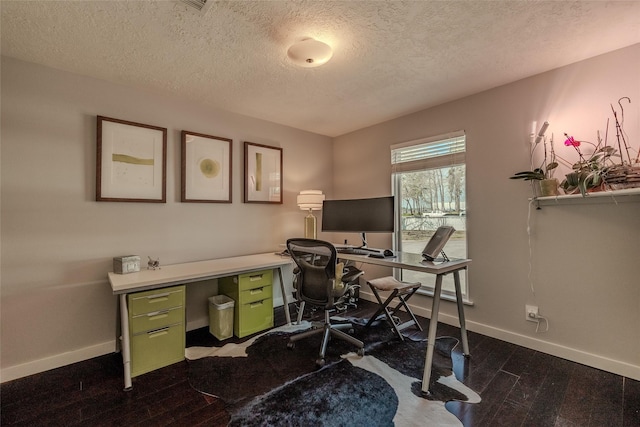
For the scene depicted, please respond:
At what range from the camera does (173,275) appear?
221cm

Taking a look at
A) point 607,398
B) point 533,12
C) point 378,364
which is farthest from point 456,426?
point 533,12

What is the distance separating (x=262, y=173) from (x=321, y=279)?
1734 millimetres

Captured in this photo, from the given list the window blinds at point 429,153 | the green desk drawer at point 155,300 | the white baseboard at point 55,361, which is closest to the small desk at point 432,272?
the window blinds at point 429,153

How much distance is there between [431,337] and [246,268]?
164cm

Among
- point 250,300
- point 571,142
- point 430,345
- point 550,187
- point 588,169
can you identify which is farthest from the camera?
point 250,300

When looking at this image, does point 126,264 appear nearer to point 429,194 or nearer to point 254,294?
point 254,294

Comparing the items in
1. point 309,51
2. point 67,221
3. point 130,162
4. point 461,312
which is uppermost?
point 309,51

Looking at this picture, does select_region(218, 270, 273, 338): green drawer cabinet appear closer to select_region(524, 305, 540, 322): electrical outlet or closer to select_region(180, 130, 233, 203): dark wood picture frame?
select_region(180, 130, 233, 203): dark wood picture frame

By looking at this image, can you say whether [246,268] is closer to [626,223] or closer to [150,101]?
[150,101]

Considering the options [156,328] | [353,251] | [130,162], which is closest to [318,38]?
[353,251]

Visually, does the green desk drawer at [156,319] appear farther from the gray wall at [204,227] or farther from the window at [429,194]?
the window at [429,194]

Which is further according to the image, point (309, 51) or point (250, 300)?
point (250, 300)

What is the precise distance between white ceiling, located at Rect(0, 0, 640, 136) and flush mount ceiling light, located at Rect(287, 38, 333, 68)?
0.32 feet

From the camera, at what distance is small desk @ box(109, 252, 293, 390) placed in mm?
1920
